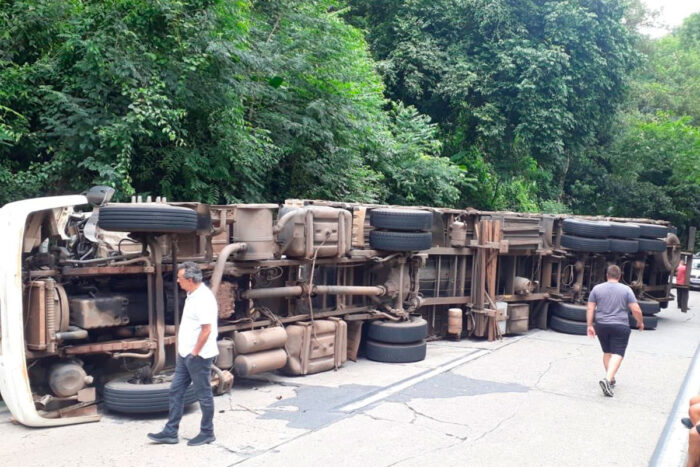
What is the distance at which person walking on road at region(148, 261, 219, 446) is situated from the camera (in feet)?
20.1

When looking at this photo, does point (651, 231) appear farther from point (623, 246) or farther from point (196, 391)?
point (196, 391)

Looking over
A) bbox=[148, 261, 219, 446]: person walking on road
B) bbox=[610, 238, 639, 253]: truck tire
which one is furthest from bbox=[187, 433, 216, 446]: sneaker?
bbox=[610, 238, 639, 253]: truck tire

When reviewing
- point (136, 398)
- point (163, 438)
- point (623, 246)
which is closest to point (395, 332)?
point (136, 398)

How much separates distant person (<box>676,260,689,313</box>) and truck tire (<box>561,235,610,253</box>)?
3.66 m

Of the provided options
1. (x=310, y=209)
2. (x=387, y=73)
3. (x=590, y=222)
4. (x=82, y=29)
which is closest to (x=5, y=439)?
(x=310, y=209)

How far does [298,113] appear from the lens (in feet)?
48.7

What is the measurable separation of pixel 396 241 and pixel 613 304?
3.19 m

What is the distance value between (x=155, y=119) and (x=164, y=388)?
5.61 metres

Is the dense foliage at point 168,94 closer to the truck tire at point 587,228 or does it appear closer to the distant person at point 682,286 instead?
the truck tire at point 587,228

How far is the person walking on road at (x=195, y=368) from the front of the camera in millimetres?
6141

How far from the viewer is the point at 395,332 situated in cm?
1010

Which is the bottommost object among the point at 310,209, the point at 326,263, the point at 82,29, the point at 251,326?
the point at 251,326

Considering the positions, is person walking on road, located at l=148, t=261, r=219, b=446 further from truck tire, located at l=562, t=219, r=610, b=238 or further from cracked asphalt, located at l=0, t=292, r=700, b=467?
truck tire, located at l=562, t=219, r=610, b=238

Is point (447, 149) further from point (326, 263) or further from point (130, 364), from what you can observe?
point (130, 364)
